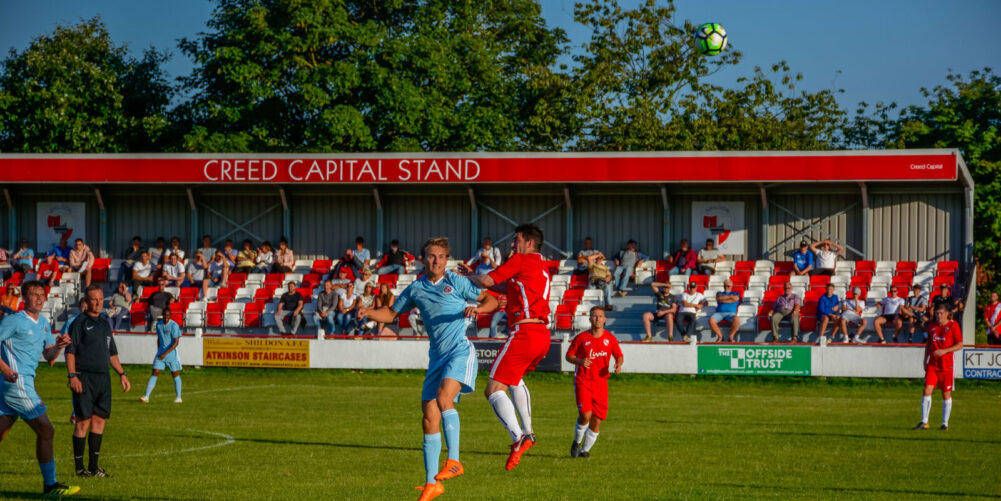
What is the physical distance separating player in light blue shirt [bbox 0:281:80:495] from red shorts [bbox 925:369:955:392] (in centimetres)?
1188

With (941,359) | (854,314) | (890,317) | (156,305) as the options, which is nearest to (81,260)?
(156,305)

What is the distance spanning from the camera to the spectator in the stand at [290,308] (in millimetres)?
28002

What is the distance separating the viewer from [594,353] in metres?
13.2

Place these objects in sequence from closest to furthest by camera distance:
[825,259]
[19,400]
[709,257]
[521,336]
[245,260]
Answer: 1. [19,400]
2. [521,336]
3. [825,259]
4. [709,257]
5. [245,260]

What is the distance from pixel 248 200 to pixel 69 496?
23.8 metres

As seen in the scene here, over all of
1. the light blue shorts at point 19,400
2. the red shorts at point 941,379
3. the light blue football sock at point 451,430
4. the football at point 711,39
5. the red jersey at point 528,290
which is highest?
the football at point 711,39

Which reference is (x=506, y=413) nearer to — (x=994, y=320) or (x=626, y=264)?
(x=994, y=320)

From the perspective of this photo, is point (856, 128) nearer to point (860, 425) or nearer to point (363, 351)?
point (363, 351)

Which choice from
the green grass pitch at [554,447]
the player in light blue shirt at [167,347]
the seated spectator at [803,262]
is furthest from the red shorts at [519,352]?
the seated spectator at [803,262]

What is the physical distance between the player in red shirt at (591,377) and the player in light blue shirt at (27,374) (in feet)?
18.1

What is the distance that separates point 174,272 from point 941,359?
815 inches

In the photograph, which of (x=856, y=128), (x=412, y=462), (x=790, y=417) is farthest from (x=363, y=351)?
(x=856, y=128)

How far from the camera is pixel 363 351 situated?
2608cm

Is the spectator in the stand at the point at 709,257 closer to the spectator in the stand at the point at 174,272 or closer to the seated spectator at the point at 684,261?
the seated spectator at the point at 684,261
